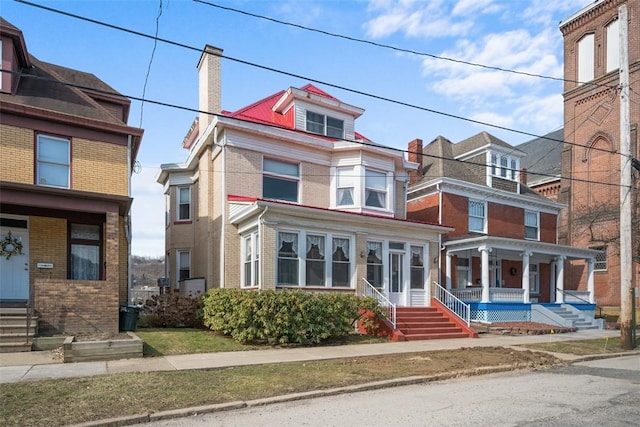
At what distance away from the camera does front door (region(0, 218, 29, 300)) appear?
1366 centimetres

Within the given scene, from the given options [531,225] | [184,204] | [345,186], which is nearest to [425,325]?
[345,186]

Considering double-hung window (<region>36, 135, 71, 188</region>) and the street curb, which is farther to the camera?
double-hung window (<region>36, 135, 71, 188</region>)

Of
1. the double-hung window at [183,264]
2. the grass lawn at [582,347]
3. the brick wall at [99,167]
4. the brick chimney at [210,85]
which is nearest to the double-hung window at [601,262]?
the grass lawn at [582,347]

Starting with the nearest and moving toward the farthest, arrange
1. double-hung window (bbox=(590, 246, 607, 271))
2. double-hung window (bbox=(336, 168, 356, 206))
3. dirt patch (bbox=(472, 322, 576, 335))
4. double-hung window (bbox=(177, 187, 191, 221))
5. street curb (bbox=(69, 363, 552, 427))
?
street curb (bbox=(69, 363, 552, 427))
dirt patch (bbox=(472, 322, 576, 335))
double-hung window (bbox=(336, 168, 356, 206))
double-hung window (bbox=(177, 187, 191, 221))
double-hung window (bbox=(590, 246, 607, 271))

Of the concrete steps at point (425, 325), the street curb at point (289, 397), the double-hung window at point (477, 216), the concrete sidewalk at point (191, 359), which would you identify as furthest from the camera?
the double-hung window at point (477, 216)

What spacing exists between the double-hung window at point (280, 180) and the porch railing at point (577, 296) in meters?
14.4

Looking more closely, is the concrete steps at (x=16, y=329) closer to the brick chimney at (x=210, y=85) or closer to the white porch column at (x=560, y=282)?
the brick chimney at (x=210, y=85)

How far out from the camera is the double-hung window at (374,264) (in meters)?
17.8

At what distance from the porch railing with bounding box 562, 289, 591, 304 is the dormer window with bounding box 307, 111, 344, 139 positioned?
44.1 feet

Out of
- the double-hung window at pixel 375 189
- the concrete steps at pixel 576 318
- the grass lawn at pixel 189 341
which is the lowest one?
the concrete steps at pixel 576 318

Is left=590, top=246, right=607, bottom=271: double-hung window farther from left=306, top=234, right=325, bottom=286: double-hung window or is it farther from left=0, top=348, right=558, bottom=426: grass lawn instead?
left=0, top=348, right=558, bottom=426: grass lawn

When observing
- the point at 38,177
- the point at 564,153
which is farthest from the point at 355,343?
the point at 564,153

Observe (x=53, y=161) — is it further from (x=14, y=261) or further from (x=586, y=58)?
(x=586, y=58)

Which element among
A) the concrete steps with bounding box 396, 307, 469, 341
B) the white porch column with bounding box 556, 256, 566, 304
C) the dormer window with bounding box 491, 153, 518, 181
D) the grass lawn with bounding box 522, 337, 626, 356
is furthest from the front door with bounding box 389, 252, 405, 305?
the dormer window with bounding box 491, 153, 518, 181
